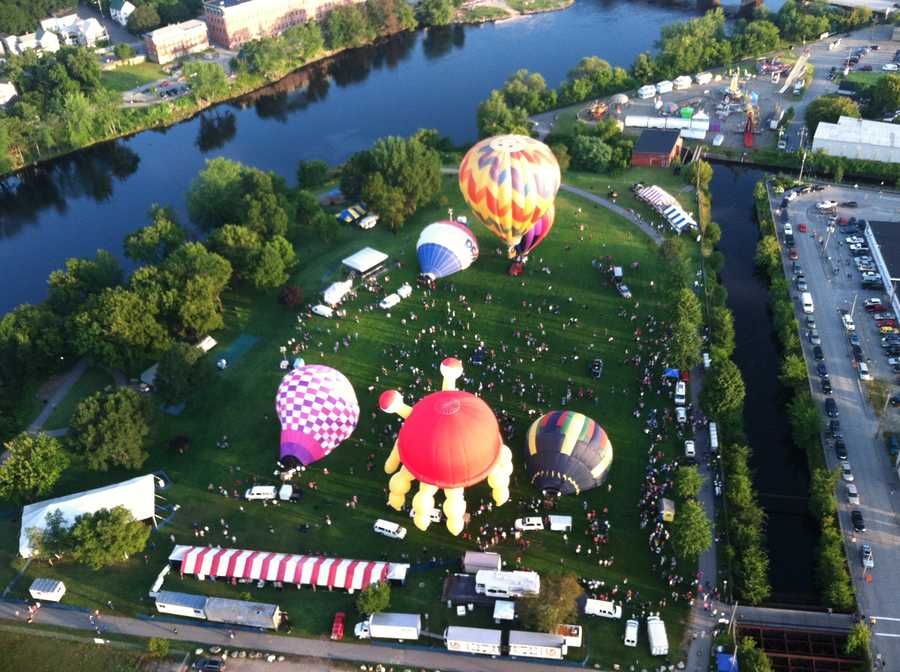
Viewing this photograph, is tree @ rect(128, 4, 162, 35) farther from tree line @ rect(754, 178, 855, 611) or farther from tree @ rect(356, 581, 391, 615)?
tree @ rect(356, 581, 391, 615)

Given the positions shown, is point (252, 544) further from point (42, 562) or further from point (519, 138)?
point (519, 138)

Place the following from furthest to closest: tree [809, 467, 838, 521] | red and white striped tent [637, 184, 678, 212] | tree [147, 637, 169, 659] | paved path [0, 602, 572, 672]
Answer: red and white striped tent [637, 184, 678, 212] < tree [809, 467, 838, 521] < tree [147, 637, 169, 659] < paved path [0, 602, 572, 672]

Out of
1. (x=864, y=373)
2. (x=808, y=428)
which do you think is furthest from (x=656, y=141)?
(x=808, y=428)

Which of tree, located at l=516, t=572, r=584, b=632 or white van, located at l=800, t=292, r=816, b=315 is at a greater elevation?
tree, located at l=516, t=572, r=584, b=632

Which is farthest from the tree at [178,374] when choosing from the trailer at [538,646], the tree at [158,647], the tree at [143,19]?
the tree at [143,19]

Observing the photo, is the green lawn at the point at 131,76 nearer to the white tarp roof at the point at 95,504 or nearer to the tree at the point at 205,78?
the tree at the point at 205,78

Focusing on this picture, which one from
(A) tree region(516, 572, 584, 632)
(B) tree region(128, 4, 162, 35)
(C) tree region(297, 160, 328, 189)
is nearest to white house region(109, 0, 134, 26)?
(B) tree region(128, 4, 162, 35)
